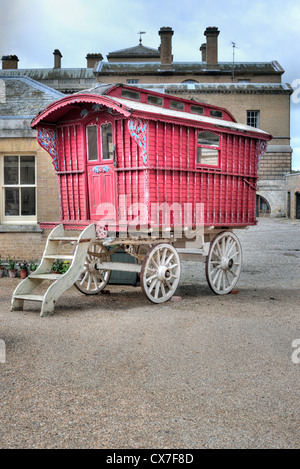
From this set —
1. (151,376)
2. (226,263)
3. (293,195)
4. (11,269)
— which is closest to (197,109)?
(226,263)

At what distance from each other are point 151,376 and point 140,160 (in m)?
4.10

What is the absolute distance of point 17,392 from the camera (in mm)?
4312

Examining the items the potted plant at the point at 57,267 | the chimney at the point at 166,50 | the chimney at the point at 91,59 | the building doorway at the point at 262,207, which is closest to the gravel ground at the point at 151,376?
the potted plant at the point at 57,267

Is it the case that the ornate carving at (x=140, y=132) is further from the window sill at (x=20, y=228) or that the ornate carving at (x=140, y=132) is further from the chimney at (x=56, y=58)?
the chimney at (x=56, y=58)

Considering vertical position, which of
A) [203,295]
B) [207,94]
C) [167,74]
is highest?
[167,74]

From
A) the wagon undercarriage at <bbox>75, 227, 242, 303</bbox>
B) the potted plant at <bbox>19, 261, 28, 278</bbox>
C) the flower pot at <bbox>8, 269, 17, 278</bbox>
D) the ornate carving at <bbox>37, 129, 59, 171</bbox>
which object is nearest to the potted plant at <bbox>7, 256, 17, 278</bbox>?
the flower pot at <bbox>8, 269, 17, 278</bbox>

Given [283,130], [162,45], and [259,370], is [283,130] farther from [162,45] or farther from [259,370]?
[259,370]

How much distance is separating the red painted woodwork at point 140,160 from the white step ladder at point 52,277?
1.97ft

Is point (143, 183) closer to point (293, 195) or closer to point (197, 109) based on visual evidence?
point (197, 109)

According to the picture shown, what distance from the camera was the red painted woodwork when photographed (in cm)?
789

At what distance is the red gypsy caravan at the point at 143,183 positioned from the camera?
7.88 meters

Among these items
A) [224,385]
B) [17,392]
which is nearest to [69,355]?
[17,392]

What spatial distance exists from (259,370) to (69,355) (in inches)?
78.0
